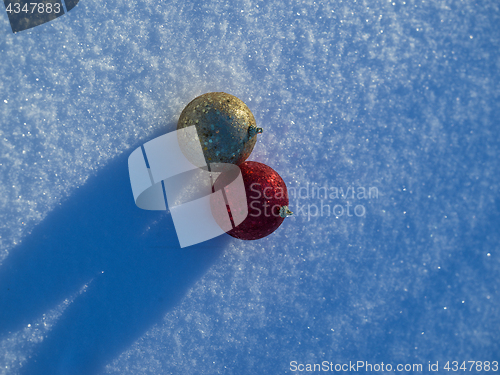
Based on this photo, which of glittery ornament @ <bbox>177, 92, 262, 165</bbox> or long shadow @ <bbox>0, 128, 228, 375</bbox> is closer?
glittery ornament @ <bbox>177, 92, 262, 165</bbox>

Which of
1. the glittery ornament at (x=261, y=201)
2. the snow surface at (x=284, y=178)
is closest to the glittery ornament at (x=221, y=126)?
the glittery ornament at (x=261, y=201)

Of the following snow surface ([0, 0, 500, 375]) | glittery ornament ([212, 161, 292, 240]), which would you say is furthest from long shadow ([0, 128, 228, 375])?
glittery ornament ([212, 161, 292, 240])

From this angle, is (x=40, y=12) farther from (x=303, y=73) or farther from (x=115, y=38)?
(x=303, y=73)

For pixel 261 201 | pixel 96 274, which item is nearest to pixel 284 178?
pixel 261 201

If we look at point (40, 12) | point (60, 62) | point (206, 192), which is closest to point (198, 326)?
point (206, 192)

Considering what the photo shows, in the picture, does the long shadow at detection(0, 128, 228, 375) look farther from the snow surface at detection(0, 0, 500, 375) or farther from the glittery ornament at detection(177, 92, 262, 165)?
the glittery ornament at detection(177, 92, 262, 165)

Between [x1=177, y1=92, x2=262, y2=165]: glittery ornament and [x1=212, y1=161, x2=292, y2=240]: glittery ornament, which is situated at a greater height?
[x1=177, y1=92, x2=262, y2=165]: glittery ornament

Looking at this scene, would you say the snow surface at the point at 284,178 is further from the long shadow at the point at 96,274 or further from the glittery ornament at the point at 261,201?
the glittery ornament at the point at 261,201
